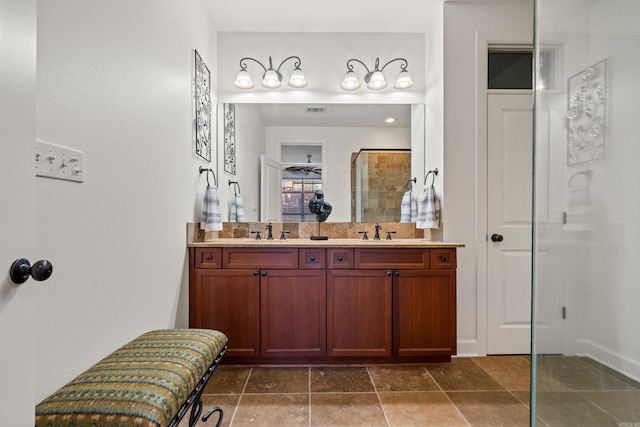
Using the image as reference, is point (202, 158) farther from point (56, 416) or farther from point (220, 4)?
point (56, 416)

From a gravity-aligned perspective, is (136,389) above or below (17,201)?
below

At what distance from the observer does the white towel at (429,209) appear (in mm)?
2416

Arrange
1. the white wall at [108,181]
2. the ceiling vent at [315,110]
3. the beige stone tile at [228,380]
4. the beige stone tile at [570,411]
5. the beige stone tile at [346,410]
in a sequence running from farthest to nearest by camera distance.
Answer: the ceiling vent at [315,110]
the beige stone tile at [228,380]
the beige stone tile at [346,410]
the beige stone tile at [570,411]
the white wall at [108,181]

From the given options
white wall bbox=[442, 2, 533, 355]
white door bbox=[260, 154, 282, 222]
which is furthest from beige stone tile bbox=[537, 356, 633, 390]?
white door bbox=[260, 154, 282, 222]

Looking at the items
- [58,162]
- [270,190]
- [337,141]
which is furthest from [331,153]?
[58,162]

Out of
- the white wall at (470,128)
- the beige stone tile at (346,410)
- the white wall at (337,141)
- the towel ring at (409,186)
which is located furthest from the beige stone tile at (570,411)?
the white wall at (337,141)

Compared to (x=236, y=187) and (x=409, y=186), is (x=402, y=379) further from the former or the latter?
(x=236, y=187)

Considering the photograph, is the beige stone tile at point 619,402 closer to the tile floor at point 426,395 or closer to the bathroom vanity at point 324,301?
the tile floor at point 426,395

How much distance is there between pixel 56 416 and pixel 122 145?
1.03 metres

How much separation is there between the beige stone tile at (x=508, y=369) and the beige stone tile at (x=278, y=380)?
4.30 ft

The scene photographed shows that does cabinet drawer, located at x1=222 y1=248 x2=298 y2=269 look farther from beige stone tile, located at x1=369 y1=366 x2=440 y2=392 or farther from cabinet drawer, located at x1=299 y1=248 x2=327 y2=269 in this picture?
beige stone tile, located at x1=369 y1=366 x2=440 y2=392

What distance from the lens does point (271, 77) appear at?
2.69 m

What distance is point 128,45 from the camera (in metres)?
1.41

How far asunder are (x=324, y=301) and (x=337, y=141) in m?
1.46
